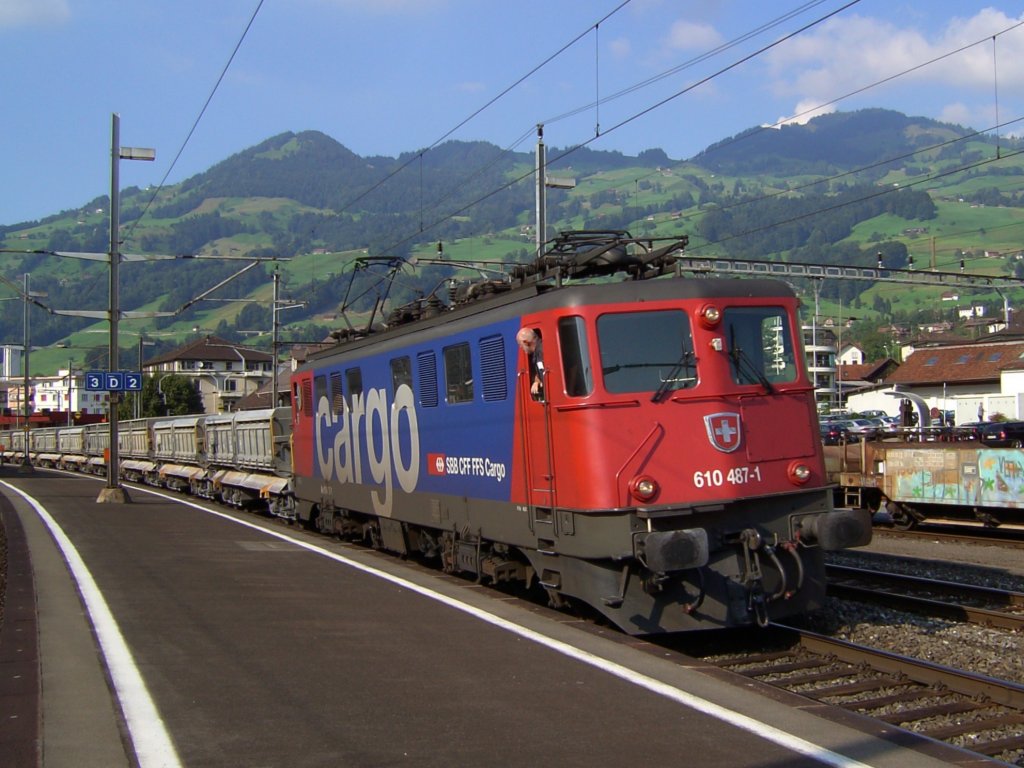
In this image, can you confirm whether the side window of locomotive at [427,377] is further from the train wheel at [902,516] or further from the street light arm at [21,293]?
the street light arm at [21,293]

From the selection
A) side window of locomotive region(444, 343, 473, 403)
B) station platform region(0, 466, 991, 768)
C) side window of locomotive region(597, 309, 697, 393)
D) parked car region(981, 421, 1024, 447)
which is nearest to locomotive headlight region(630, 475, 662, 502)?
side window of locomotive region(597, 309, 697, 393)

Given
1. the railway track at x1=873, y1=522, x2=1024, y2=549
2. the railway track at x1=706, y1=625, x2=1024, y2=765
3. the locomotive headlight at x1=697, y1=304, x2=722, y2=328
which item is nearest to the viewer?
the railway track at x1=706, y1=625, x2=1024, y2=765

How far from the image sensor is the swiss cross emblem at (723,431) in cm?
970

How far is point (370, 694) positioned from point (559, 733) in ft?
4.86

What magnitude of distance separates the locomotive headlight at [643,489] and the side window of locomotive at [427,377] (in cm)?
395

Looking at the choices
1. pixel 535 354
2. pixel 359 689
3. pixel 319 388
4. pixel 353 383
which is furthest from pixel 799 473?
pixel 319 388

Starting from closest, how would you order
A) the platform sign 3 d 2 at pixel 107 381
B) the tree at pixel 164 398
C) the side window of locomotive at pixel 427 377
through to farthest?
1. the side window of locomotive at pixel 427 377
2. the platform sign 3 d 2 at pixel 107 381
3. the tree at pixel 164 398

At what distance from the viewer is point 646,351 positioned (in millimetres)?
9883

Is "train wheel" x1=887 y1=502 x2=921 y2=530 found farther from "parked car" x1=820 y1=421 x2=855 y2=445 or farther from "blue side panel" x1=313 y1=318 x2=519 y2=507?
"blue side panel" x1=313 y1=318 x2=519 y2=507

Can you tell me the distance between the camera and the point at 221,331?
179000 millimetres

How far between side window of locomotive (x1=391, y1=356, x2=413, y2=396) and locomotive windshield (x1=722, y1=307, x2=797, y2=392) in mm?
4782

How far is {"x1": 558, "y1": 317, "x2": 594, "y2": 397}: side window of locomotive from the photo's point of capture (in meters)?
9.76

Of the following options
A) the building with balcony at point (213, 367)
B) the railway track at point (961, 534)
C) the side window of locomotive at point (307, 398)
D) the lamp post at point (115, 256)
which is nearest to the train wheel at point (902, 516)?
the railway track at point (961, 534)

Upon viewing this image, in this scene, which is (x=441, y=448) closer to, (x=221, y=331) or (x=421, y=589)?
(x=421, y=589)
